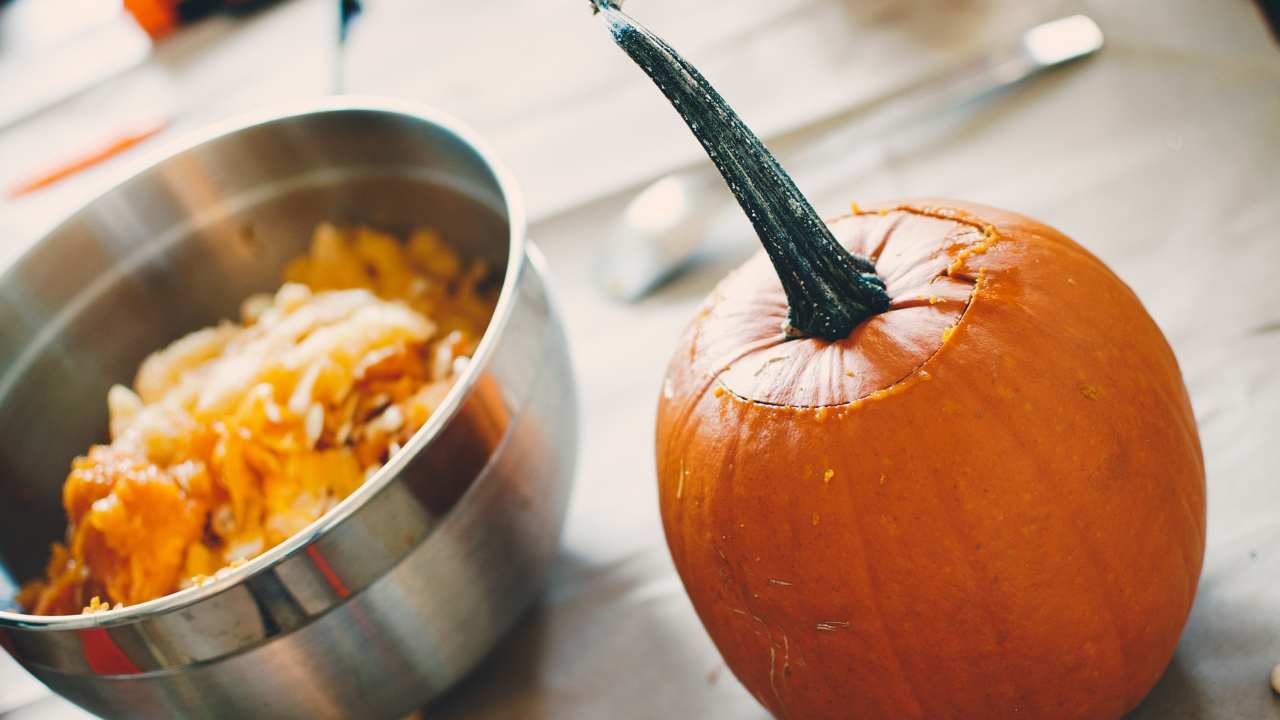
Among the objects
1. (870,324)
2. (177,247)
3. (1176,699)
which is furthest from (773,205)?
(177,247)

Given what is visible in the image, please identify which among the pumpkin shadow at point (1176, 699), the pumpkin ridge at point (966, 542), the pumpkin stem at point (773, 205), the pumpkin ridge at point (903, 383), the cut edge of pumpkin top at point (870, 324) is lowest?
the pumpkin shadow at point (1176, 699)

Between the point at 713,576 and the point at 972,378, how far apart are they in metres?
0.18

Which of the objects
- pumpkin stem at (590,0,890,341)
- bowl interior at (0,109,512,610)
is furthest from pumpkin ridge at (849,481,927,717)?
bowl interior at (0,109,512,610)

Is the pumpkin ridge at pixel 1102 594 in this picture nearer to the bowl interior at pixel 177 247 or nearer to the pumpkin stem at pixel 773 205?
the pumpkin stem at pixel 773 205

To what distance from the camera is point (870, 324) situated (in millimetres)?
479

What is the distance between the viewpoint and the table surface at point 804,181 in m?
0.64

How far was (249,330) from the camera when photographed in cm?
81

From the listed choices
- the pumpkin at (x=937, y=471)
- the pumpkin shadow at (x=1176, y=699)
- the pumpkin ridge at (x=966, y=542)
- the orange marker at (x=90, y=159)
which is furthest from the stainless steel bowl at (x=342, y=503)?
the orange marker at (x=90, y=159)

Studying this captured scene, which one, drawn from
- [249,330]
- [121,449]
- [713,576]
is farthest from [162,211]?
[713,576]

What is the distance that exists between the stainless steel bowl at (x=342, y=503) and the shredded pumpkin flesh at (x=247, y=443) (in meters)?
0.06

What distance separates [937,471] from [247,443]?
0.47 meters

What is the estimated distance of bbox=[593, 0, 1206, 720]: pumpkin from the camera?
44 cm

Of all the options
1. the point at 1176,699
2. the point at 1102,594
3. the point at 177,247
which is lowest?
the point at 1176,699

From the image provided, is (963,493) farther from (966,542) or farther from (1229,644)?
(1229,644)
